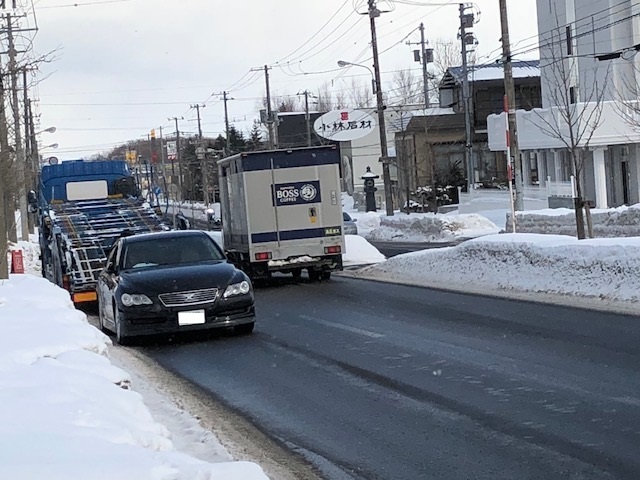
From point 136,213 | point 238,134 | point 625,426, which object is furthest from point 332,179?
point 238,134

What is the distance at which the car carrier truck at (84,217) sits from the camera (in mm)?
21109

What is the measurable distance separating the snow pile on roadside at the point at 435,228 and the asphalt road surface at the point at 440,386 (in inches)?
1035

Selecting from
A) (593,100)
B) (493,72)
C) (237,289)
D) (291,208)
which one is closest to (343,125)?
(493,72)

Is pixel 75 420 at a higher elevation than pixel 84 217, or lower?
lower

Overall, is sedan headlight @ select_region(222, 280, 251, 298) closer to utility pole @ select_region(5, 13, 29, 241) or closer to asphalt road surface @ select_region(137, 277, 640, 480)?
asphalt road surface @ select_region(137, 277, 640, 480)

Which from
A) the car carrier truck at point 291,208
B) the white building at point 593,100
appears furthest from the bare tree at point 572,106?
the car carrier truck at point 291,208

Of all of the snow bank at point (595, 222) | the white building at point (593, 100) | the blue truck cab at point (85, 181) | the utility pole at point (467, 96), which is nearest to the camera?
the blue truck cab at point (85, 181)

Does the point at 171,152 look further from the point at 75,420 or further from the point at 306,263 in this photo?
the point at 75,420

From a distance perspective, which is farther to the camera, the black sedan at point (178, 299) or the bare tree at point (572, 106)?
the bare tree at point (572, 106)

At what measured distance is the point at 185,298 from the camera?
47.4 feet

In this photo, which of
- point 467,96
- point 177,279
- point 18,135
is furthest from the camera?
point 467,96

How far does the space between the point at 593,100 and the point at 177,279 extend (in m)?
33.4

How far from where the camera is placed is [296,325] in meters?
16.1

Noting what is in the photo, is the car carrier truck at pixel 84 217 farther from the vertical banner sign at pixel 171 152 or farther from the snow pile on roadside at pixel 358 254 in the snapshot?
the vertical banner sign at pixel 171 152
